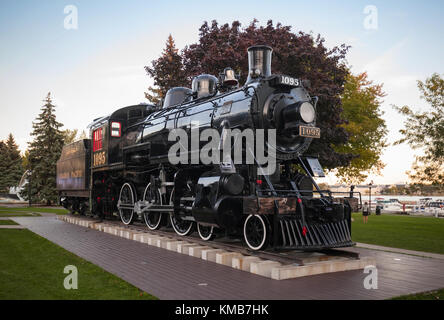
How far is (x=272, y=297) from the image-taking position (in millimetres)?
5012

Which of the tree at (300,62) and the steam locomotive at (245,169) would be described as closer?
the steam locomotive at (245,169)

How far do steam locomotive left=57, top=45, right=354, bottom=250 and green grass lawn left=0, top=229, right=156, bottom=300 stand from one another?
2.31 m

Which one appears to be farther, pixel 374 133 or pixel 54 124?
pixel 54 124

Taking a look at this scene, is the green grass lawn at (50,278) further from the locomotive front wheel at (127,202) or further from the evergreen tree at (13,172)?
the evergreen tree at (13,172)

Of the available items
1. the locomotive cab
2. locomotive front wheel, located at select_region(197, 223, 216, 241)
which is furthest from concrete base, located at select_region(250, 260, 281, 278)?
the locomotive cab

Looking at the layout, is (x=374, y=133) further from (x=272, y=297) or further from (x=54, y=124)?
(x=54, y=124)

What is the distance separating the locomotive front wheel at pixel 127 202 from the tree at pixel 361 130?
14.4 meters

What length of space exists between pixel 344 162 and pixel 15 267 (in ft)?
51.2

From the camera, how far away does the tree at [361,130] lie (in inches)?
990

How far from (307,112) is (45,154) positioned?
33815 millimetres

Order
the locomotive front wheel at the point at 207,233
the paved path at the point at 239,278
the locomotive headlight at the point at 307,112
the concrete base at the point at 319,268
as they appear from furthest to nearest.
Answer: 1. the locomotive front wheel at the point at 207,233
2. the locomotive headlight at the point at 307,112
3. the concrete base at the point at 319,268
4. the paved path at the point at 239,278

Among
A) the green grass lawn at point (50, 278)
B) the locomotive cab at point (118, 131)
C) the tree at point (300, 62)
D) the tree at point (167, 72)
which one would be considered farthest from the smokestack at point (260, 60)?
the tree at point (167, 72)

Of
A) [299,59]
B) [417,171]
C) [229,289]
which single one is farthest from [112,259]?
[417,171]

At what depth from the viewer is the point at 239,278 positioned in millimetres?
6098
